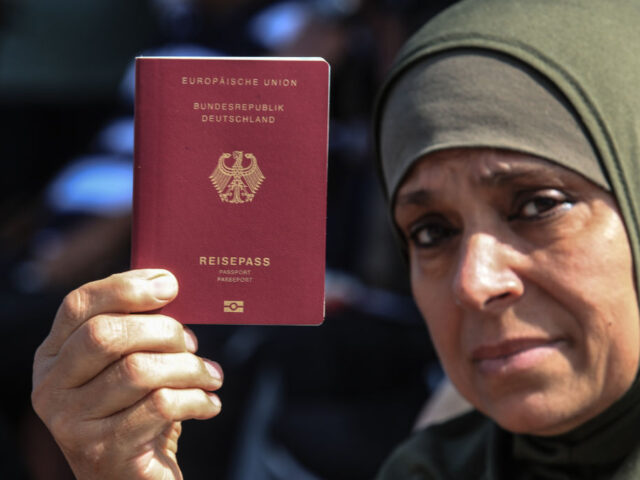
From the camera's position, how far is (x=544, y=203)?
5.74 ft

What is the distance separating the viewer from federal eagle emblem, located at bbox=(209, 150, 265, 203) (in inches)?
62.3

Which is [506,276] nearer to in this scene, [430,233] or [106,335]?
[430,233]

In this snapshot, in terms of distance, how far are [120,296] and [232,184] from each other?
28cm

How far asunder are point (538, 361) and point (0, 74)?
4947 mm

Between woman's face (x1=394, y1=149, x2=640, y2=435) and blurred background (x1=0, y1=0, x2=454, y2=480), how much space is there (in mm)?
1242

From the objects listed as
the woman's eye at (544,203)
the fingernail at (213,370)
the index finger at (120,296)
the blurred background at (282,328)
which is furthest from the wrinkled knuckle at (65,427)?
the blurred background at (282,328)

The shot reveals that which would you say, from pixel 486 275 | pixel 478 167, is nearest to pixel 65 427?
pixel 486 275

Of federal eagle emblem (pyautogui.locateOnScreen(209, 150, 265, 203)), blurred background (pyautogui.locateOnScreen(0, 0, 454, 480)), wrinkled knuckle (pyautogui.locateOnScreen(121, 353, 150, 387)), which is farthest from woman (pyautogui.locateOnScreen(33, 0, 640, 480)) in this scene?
blurred background (pyautogui.locateOnScreen(0, 0, 454, 480))

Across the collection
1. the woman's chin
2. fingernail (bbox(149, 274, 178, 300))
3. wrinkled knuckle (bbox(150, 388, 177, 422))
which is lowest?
the woman's chin

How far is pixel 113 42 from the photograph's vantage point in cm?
582

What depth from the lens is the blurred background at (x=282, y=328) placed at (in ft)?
10.6

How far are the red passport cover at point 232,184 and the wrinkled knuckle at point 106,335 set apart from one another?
10 cm

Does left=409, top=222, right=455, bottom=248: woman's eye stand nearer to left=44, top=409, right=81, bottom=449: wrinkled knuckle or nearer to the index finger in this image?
the index finger

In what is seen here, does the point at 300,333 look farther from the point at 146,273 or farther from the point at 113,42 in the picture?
the point at 113,42
